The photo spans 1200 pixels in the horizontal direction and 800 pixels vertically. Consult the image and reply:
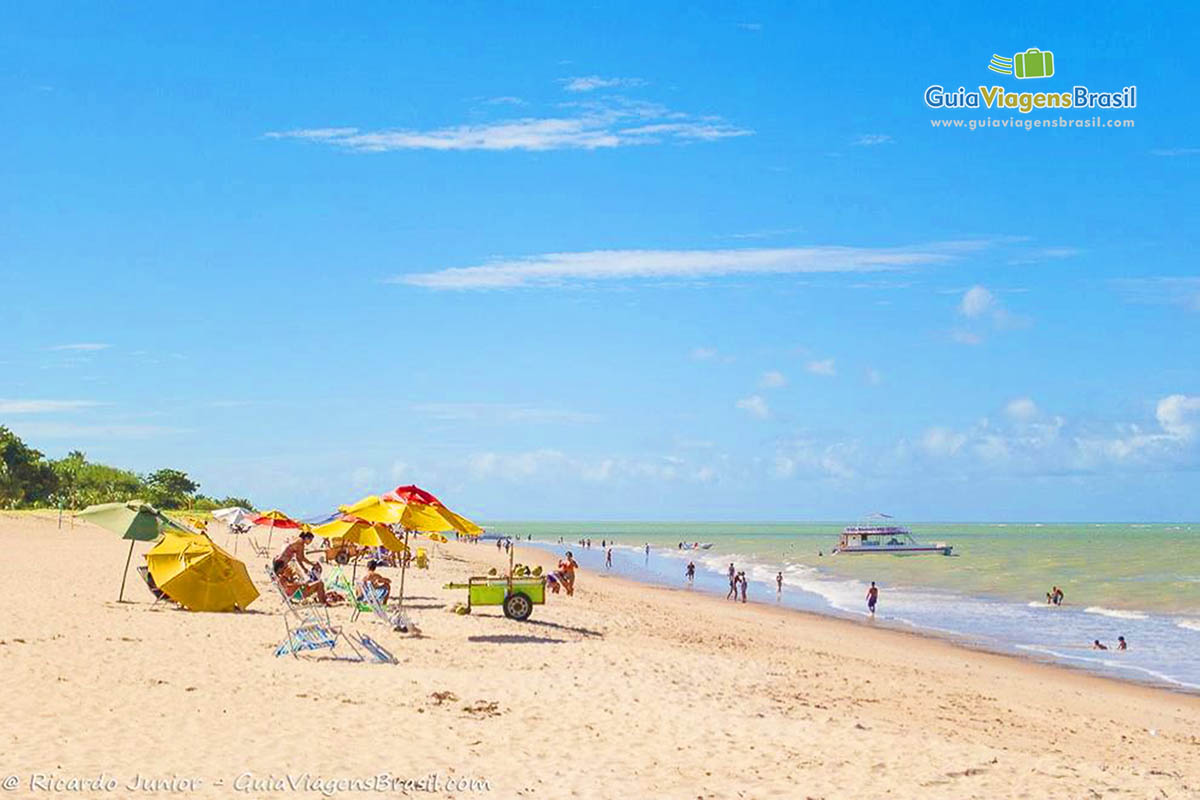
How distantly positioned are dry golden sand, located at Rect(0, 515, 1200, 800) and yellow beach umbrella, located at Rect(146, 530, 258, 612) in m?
0.56

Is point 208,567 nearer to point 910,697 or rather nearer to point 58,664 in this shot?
point 58,664

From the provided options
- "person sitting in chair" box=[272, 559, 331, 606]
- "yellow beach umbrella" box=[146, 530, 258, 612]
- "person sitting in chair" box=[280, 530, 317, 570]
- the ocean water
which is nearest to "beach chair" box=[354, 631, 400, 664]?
"person sitting in chair" box=[272, 559, 331, 606]

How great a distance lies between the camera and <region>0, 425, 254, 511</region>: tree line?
65.0m

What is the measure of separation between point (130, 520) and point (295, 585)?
3.16 m

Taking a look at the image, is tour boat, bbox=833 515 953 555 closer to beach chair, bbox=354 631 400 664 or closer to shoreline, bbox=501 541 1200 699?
shoreline, bbox=501 541 1200 699

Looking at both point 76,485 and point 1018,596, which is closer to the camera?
point 1018,596

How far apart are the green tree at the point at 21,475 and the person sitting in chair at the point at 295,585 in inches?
1925

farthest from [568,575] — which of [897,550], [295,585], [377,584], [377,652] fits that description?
[897,550]

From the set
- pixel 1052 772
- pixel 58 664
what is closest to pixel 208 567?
pixel 58 664

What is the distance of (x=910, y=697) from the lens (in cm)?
1684

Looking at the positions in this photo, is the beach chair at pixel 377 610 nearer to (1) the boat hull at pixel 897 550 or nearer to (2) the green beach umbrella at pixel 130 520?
(2) the green beach umbrella at pixel 130 520

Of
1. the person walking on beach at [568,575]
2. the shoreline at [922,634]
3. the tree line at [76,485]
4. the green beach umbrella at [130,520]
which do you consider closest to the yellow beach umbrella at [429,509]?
the green beach umbrella at [130,520]

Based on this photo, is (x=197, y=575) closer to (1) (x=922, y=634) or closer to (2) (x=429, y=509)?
(2) (x=429, y=509)

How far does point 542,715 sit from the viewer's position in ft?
40.1
